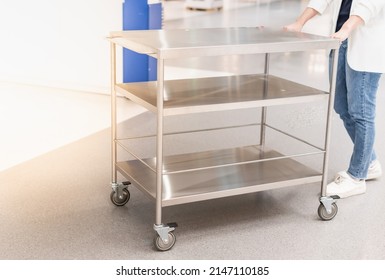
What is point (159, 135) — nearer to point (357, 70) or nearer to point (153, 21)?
point (357, 70)

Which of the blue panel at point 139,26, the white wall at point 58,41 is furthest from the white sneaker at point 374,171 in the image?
the white wall at point 58,41

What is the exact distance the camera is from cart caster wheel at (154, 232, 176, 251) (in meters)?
3.02

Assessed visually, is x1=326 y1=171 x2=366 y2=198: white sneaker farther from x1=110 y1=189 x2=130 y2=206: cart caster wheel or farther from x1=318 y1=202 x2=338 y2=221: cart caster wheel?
x1=110 y1=189 x2=130 y2=206: cart caster wheel

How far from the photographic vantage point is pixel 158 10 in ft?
19.5

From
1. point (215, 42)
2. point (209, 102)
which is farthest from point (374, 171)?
point (215, 42)

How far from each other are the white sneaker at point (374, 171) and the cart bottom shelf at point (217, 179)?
661mm

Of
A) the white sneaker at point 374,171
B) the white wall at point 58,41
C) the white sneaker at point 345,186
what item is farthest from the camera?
the white wall at point 58,41

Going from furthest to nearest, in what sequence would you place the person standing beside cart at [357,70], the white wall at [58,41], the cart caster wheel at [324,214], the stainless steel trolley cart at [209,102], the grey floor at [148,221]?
the white wall at [58,41], the cart caster wheel at [324,214], the person standing beside cart at [357,70], the grey floor at [148,221], the stainless steel trolley cart at [209,102]

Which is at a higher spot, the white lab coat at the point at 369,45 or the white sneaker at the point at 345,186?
the white lab coat at the point at 369,45

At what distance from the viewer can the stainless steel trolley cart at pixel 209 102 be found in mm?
2951

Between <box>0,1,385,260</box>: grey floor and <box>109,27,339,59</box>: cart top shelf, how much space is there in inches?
37.5

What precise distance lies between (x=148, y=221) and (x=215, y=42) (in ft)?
3.44

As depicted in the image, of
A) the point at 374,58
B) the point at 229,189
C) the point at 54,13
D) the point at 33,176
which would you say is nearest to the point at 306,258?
the point at 229,189

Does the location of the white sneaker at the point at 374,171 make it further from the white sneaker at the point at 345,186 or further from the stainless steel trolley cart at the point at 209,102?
the stainless steel trolley cart at the point at 209,102
